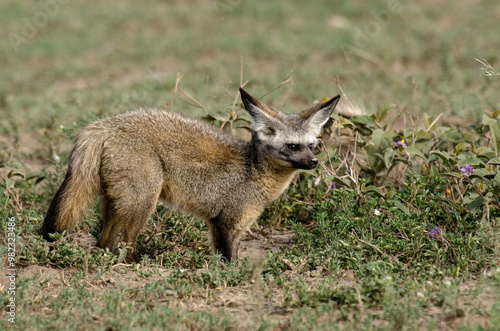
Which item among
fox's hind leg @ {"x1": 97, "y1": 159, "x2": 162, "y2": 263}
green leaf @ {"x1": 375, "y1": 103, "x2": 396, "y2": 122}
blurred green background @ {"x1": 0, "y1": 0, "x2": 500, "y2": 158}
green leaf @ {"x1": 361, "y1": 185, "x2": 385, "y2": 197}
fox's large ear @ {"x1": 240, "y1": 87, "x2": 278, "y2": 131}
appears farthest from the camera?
blurred green background @ {"x1": 0, "y1": 0, "x2": 500, "y2": 158}

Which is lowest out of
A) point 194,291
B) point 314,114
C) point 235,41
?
point 235,41

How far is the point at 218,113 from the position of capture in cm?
636

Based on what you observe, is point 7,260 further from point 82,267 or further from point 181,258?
point 181,258

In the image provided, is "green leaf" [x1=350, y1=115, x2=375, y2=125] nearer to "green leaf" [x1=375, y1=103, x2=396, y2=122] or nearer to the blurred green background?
"green leaf" [x1=375, y1=103, x2=396, y2=122]

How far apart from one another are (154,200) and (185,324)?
4.91 ft

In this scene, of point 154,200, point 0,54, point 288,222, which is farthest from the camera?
point 0,54

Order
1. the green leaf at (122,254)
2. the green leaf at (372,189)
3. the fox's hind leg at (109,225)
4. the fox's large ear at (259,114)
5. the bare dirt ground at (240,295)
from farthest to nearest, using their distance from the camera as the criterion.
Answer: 1. the fox's large ear at (259,114)
2. the green leaf at (372,189)
3. the fox's hind leg at (109,225)
4. the green leaf at (122,254)
5. the bare dirt ground at (240,295)

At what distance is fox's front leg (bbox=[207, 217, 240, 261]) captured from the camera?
5176mm

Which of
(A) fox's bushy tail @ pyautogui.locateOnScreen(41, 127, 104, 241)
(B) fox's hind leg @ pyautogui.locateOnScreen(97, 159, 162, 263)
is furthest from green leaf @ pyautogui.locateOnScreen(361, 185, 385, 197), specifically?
(A) fox's bushy tail @ pyautogui.locateOnScreen(41, 127, 104, 241)

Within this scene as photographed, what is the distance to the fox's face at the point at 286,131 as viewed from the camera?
530 centimetres

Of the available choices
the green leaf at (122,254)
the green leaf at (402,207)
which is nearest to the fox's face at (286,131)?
the green leaf at (402,207)

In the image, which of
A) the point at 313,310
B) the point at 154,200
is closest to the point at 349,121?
the point at 154,200

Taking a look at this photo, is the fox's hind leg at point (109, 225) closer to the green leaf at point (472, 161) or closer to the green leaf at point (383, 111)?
the green leaf at point (383, 111)

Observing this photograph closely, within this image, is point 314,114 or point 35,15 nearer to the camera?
point 314,114
